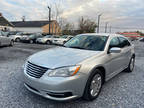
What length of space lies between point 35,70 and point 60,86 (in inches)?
26.8

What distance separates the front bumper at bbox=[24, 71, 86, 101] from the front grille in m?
0.08

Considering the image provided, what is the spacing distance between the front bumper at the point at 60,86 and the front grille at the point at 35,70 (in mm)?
84

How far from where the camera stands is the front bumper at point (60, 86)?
7.20 ft

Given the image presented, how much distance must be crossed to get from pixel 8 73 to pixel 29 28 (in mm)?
44406

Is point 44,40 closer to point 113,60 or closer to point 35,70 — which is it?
point 113,60

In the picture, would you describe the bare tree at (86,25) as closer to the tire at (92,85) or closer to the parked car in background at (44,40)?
the parked car in background at (44,40)

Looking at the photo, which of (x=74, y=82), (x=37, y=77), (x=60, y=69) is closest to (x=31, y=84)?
(x=37, y=77)

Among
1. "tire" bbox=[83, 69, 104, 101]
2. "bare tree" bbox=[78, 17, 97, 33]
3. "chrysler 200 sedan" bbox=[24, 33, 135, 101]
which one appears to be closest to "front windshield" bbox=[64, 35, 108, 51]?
"chrysler 200 sedan" bbox=[24, 33, 135, 101]

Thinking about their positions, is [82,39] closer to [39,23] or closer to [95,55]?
[95,55]

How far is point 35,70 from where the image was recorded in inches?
97.3

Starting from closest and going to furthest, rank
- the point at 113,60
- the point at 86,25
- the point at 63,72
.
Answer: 1. the point at 63,72
2. the point at 113,60
3. the point at 86,25

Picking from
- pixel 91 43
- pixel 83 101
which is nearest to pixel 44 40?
pixel 91 43

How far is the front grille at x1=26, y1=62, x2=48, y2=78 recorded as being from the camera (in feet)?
7.77

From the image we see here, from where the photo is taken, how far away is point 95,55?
9.16 ft
